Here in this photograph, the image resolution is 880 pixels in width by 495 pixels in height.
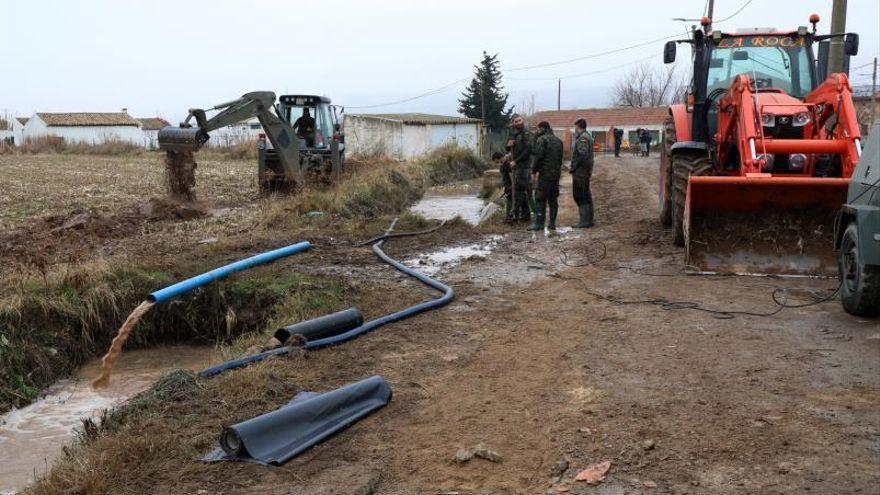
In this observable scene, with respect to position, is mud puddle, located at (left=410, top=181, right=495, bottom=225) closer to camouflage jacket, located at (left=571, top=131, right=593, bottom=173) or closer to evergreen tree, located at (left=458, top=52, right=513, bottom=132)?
camouflage jacket, located at (left=571, top=131, right=593, bottom=173)

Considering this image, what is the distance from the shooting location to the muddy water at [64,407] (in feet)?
20.1

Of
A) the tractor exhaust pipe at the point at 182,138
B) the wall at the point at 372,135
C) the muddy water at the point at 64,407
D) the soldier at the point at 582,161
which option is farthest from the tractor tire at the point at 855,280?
the wall at the point at 372,135

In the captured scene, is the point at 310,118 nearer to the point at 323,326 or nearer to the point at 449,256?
the point at 449,256

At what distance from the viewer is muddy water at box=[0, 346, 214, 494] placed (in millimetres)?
6133

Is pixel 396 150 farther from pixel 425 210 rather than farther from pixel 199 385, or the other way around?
pixel 199 385

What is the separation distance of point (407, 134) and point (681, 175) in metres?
29.2

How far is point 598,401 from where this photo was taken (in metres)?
4.97

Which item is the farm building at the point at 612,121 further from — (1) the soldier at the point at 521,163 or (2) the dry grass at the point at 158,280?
(1) the soldier at the point at 521,163

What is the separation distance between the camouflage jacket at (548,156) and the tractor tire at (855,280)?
5.53m

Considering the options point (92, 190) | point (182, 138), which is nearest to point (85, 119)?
point (92, 190)

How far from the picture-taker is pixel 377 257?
10.6m

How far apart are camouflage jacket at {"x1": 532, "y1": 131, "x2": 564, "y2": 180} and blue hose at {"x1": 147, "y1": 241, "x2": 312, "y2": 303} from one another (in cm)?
392

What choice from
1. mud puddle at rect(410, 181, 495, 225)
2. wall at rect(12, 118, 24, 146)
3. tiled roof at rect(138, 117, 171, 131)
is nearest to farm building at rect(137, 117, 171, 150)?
tiled roof at rect(138, 117, 171, 131)

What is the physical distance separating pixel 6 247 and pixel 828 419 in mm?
11719
